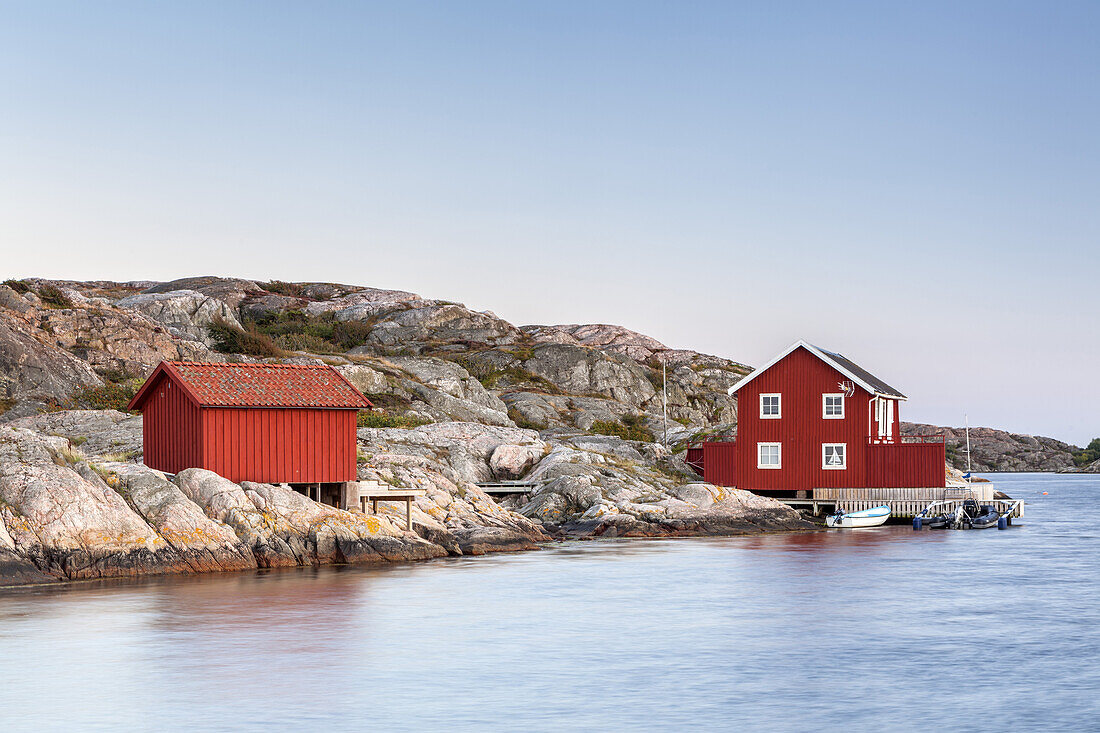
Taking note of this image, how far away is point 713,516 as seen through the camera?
4681 cm

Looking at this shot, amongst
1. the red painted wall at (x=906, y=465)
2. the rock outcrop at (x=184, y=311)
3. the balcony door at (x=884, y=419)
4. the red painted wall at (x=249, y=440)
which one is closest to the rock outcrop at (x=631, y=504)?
the red painted wall at (x=906, y=465)

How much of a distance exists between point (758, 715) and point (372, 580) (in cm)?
1568

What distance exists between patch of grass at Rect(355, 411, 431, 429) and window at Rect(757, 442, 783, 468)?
1575cm

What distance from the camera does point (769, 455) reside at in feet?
167

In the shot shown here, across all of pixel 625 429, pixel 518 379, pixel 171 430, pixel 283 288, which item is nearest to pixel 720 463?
pixel 625 429

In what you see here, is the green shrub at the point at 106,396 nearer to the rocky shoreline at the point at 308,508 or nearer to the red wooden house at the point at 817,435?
the rocky shoreline at the point at 308,508

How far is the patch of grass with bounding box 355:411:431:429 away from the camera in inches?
2125

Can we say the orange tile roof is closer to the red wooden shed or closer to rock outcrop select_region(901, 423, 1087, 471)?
the red wooden shed

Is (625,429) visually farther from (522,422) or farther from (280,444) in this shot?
(280,444)

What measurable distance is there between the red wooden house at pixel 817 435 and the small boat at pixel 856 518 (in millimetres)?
1311

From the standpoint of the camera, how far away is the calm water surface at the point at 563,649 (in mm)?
16688

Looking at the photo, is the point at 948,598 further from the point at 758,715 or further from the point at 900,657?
the point at 758,715

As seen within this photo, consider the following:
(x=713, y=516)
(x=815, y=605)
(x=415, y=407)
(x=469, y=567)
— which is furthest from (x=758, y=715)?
(x=415, y=407)

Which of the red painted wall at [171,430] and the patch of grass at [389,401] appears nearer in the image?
the red painted wall at [171,430]
